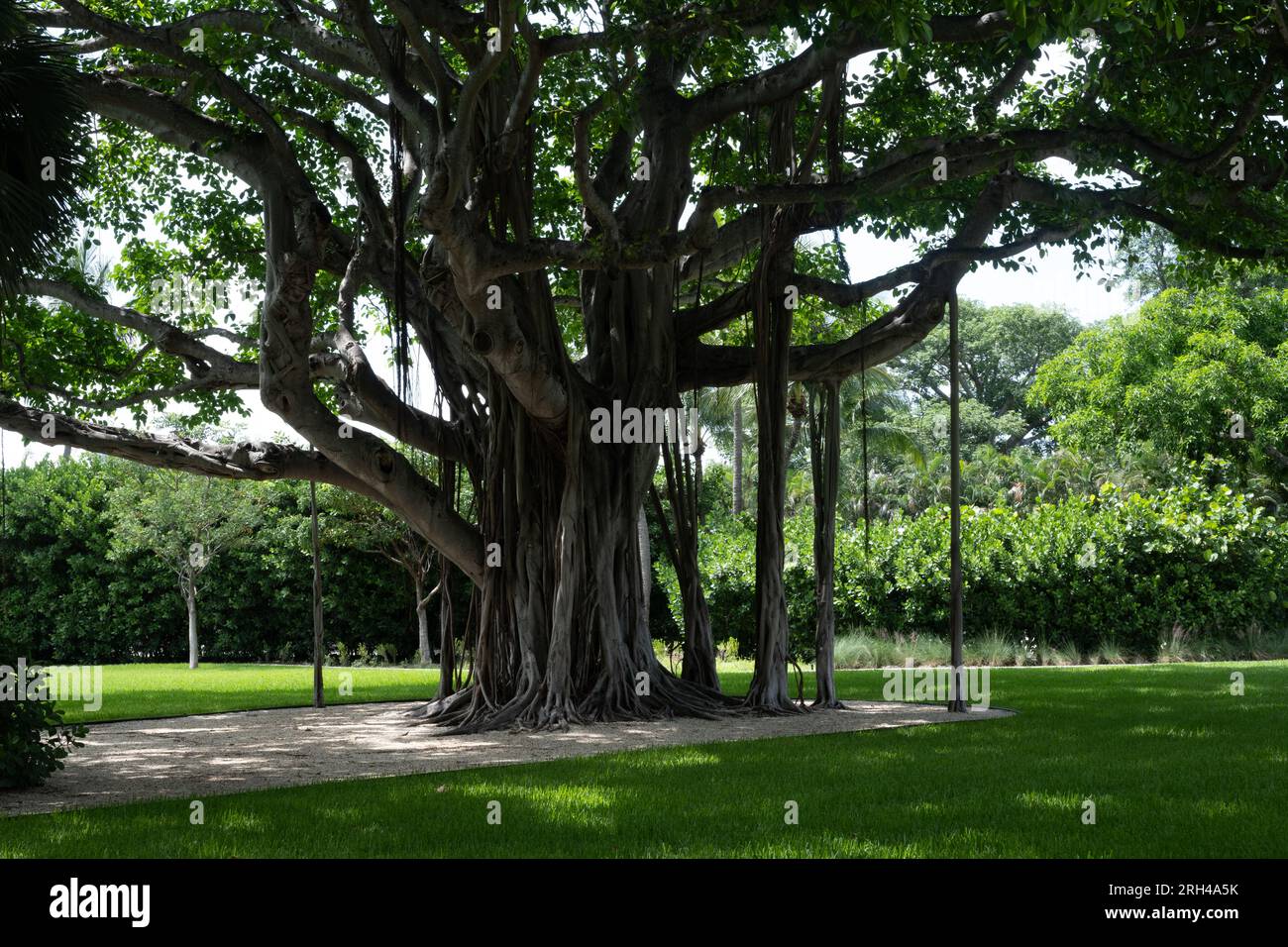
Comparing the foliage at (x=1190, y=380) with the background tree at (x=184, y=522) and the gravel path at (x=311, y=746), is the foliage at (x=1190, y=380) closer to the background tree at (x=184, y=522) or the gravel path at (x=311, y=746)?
the gravel path at (x=311, y=746)

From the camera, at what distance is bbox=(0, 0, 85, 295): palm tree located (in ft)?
22.2

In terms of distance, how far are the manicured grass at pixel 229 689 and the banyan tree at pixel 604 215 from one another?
8.37 ft

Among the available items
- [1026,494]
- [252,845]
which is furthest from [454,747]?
[1026,494]

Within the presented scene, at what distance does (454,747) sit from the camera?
8.54 metres

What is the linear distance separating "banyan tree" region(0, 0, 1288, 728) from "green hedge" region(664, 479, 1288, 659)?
7274mm

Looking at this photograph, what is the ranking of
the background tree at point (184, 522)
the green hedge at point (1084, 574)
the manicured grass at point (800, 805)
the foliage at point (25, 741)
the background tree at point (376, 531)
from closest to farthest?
the manicured grass at point (800, 805)
the foliage at point (25, 741)
the green hedge at point (1084, 574)
the background tree at point (376, 531)
the background tree at point (184, 522)

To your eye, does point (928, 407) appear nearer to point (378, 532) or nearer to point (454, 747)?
point (378, 532)

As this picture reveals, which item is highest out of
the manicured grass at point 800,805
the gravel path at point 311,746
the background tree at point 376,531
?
the background tree at point 376,531

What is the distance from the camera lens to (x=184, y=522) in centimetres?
2223

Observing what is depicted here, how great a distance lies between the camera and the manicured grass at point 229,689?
39.8 feet

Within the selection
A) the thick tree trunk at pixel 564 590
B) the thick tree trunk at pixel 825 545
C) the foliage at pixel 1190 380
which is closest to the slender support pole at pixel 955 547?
the thick tree trunk at pixel 825 545

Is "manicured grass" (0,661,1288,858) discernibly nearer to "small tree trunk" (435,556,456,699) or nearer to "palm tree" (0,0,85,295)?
"palm tree" (0,0,85,295)

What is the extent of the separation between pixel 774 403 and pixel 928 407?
33.0 metres

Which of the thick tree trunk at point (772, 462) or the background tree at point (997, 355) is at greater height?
the background tree at point (997, 355)
